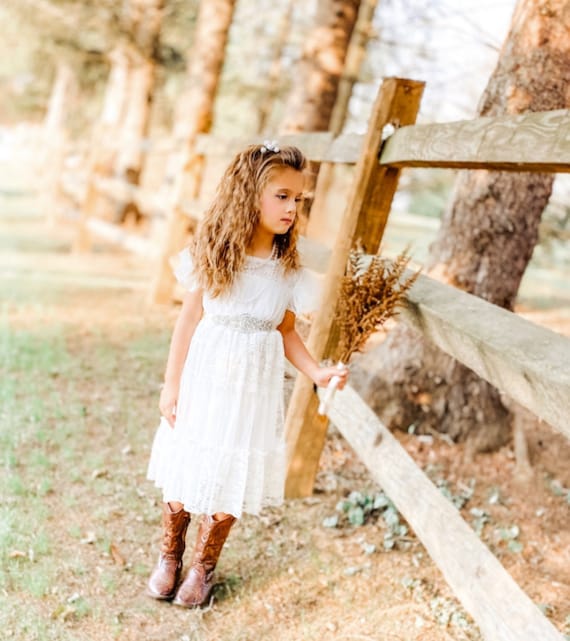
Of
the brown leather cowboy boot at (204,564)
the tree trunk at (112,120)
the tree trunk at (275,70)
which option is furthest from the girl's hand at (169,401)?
the tree trunk at (275,70)

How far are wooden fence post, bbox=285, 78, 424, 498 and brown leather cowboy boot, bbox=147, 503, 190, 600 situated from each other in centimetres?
81

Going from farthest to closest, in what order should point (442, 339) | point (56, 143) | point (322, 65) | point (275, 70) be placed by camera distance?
point (275, 70) → point (56, 143) → point (322, 65) → point (442, 339)

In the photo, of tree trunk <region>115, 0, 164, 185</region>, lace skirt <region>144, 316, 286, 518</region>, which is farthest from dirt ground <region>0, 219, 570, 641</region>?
tree trunk <region>115, 0, 164, 185</region>

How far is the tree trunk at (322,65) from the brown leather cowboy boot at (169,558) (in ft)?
18.1

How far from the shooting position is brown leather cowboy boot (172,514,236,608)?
258 centimetres

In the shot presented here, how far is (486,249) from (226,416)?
2.16 m

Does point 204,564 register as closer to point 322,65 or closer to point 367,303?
point 367,303

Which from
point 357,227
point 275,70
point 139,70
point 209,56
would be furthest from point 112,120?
point 357,227

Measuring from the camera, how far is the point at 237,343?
2391 millimetres

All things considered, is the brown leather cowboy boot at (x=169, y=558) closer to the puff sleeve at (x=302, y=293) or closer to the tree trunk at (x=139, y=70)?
the puff sleeve at (x=302, y=293)

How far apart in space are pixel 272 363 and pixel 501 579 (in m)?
1.01

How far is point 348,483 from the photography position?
3.65 m

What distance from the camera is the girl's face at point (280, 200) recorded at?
233 cm

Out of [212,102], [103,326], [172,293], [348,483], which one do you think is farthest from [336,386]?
[212,102]
